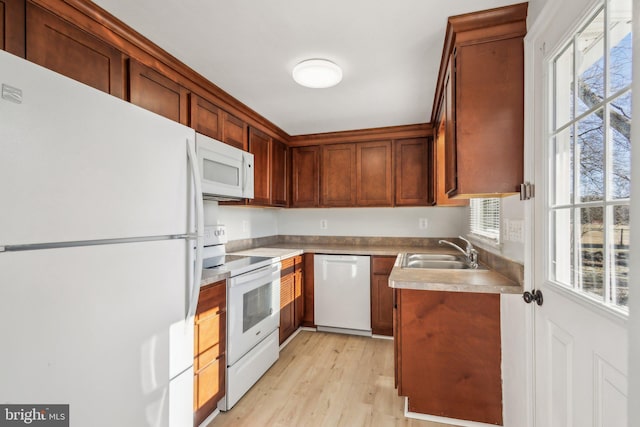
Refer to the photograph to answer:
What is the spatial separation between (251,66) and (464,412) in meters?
2.51

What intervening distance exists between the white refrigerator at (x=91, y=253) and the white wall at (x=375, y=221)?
2.57 m

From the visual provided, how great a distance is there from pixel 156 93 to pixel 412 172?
2535mm

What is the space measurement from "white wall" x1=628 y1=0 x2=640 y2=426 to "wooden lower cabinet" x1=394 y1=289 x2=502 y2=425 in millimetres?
1245

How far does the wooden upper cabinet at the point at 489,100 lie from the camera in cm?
138

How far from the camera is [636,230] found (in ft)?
1.44

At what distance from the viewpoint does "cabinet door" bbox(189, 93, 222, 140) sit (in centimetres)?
200

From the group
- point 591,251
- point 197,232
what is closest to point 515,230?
point 591,251

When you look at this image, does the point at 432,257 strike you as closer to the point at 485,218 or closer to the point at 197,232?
the point at 485,218

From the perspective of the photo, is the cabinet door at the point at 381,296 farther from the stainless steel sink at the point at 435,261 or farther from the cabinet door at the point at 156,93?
the cabinet door at the point at 156,93

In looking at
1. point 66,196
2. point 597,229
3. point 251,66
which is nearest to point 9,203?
point 66,196

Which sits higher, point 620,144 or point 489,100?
point 489,100

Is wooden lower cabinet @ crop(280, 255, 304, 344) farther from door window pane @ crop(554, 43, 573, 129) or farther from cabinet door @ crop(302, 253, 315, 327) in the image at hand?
door window pane @ crop(554, 43, 573, 129)

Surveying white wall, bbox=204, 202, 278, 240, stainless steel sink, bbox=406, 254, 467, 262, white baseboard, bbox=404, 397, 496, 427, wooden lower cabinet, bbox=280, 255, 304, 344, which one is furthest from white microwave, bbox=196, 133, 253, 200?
white baseboard, bbox=404, 397, 496, 427

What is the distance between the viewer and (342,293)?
3.05 m
